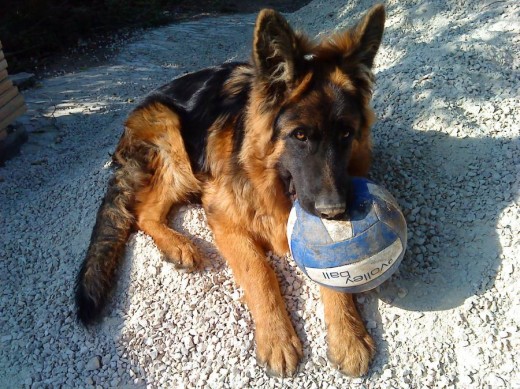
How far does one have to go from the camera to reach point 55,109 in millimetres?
8930

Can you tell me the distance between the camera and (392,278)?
13.8 feet

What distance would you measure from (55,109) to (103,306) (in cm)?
561

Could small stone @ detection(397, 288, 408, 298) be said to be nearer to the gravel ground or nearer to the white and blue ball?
the gravel ground

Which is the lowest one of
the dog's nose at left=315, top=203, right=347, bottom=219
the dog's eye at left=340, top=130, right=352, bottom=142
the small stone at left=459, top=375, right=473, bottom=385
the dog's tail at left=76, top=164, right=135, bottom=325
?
the small stone at left=459, top=375, right=473, bottom=385

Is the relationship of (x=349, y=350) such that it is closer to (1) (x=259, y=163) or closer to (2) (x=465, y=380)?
(2) (x=465, y=380)

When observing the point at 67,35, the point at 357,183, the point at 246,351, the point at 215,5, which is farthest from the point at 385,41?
the point at 215,5

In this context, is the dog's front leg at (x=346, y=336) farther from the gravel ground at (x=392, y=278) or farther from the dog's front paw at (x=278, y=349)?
the dog's front paw at (x=278, y=349)

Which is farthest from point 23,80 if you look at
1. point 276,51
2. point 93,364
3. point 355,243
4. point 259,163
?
point 355,243

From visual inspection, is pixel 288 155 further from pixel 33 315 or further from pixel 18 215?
pixel 18 215

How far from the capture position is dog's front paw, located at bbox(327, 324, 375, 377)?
367cm

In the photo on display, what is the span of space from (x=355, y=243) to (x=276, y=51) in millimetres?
1447

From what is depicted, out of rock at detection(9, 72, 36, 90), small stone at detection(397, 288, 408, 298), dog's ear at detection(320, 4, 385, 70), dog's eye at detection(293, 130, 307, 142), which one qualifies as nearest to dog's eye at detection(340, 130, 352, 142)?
dog's eye at detection(293, 130, 307, 142)

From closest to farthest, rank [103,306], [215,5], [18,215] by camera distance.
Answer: [103,306] → [18,215] → [215,5]

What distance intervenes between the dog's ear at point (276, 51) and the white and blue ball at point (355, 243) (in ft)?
3.17
